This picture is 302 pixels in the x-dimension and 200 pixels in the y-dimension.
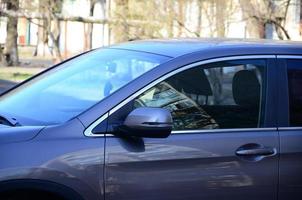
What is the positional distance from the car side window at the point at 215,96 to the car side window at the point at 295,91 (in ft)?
0.58

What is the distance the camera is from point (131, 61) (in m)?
4.05

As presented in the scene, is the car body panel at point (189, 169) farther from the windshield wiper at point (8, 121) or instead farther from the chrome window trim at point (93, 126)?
the windshield wiper at point (8, 121)

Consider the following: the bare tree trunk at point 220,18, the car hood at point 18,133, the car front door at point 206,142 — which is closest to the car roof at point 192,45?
the car front door at point 206,142

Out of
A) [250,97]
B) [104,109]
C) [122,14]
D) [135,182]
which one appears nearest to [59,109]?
[104,109]

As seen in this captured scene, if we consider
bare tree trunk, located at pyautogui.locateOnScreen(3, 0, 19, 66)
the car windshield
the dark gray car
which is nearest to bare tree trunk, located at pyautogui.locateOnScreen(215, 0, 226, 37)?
bare tree trunk, located at pyautogui.locateOnScreen(3, 0, 19, 66)

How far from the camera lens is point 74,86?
4164mm

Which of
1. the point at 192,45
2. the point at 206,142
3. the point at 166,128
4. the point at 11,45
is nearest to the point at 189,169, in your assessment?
the point at 206,142

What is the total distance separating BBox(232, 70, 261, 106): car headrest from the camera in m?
3.95

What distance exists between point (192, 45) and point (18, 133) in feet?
4.24

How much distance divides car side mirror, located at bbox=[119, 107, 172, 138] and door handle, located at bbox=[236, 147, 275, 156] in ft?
1.61

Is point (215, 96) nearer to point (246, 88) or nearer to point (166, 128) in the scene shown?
point (246, 88)

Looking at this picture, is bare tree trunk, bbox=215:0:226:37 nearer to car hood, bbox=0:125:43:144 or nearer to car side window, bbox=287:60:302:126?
car side window, bbox=287:60:302:126

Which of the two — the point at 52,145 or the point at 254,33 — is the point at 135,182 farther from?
the point at 254,33

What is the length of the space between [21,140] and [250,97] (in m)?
1.45
